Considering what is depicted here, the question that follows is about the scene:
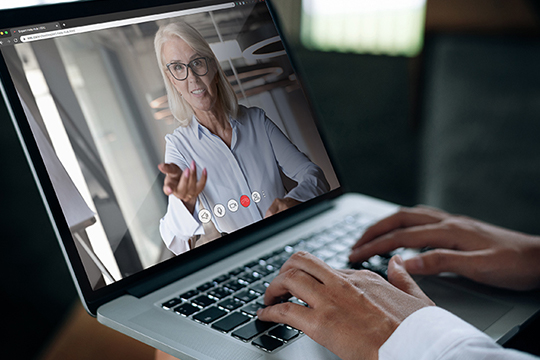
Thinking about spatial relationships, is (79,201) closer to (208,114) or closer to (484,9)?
(208,114)

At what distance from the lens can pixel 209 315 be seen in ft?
1.82

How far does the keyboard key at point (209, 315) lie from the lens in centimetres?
55

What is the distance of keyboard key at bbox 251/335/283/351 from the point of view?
50cm

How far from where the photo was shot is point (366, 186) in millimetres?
1925

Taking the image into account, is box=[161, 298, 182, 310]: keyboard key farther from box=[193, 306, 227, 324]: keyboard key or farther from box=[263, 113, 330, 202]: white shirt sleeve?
box=[263, 113, 330, 202]: white shirt sleeve

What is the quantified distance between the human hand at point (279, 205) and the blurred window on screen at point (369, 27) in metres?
1.13

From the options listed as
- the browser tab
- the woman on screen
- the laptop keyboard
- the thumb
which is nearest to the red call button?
the woman on screen

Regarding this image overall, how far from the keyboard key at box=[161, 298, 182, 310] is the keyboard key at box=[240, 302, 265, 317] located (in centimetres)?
9

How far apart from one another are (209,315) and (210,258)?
135 millimetres

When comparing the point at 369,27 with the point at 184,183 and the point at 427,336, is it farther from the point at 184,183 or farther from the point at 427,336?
the point at 427,336

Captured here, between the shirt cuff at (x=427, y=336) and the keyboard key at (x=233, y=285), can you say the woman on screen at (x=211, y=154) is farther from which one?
the shirt cuff at (x=427, y=336)

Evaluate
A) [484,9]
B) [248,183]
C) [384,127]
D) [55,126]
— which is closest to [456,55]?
[484,9]

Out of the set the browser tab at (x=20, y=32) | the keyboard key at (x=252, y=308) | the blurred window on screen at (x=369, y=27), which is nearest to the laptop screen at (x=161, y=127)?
the browser tab at (x=20, y=32)

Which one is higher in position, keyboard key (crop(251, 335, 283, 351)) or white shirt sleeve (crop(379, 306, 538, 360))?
keyboard key (crop(251, 335, 283, 351))
